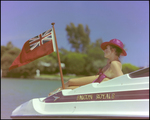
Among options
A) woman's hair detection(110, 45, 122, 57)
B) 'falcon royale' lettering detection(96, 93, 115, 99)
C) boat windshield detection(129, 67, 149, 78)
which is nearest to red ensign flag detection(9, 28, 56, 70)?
woman's hair detection(110, 45, 122, 57)

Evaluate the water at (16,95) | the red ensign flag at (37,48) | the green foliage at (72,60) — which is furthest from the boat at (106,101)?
the green foliage at (72,60)

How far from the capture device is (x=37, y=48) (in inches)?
159

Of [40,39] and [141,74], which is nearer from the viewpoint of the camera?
[141,74]

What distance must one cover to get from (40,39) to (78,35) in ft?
105

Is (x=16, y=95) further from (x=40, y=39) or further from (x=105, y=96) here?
(x=105, y=96)

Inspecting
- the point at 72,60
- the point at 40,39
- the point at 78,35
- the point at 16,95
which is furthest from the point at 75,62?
the point at 40,39

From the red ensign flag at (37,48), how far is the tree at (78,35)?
2855 centimetres

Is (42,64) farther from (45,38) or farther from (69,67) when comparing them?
(45,38)

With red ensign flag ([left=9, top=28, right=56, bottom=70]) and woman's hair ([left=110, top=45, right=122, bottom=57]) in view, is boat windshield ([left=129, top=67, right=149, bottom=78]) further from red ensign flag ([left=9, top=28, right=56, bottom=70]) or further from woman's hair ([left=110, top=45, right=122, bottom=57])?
red ensign flag ([left=9, top=28, right=56, bottom=70])

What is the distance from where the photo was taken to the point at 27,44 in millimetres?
4109

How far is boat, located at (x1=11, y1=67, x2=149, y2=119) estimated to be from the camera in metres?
2.67

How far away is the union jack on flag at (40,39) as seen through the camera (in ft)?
13.3

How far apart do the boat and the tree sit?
2949cm

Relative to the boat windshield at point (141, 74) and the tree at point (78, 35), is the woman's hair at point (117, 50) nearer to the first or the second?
the boat windshield at point (141, 74)
